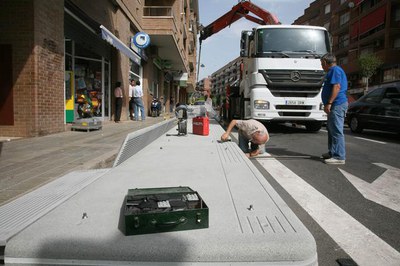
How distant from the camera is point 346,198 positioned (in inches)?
144

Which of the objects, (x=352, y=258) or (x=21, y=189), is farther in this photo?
(x=21, y=189)

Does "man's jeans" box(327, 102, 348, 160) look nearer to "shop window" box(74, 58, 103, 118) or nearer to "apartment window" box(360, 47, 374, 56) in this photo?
"shop window" box(74, 58, 103, 118)

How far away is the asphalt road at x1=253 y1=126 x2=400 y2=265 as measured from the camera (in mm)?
2381

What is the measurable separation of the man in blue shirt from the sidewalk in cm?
362

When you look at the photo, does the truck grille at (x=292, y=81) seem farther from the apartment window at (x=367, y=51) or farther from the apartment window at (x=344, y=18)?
the apartment window at (x=344, y=18)

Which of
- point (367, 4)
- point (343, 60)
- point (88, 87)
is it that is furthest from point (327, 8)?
point (88, 87)

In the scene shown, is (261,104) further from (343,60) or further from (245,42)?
(343,60)

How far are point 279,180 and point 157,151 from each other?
1.65 m

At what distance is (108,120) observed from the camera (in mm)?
14414

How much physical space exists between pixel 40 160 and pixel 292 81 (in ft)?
23.2

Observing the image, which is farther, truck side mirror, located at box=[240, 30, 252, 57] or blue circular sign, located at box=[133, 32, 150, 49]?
blue circular sign, located at box=[133, 32, 150, 49]

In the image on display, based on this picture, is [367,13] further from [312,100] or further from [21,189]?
[21,189]

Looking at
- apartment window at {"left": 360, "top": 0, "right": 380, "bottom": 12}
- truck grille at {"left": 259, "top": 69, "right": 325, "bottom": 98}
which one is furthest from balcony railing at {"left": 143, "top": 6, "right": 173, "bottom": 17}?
apartment window at {"left": 360, "top": 0, "right": 380, "bottom": 12}

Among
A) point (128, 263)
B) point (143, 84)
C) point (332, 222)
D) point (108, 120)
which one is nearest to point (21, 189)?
point (128, 263)
